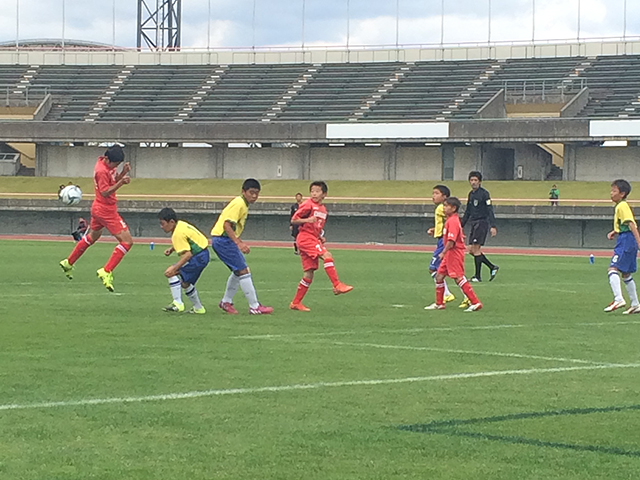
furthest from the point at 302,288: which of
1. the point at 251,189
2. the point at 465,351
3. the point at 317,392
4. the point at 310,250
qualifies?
the point at 317,392

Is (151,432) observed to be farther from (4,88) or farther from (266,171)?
(4,88)

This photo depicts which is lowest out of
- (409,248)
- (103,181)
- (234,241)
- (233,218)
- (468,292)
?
(409,248)

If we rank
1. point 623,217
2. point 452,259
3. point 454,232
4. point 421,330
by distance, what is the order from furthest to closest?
1. point 452,259
2. point 454,232
3. point 623,217
4. point 421,330

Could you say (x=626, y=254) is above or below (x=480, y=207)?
below

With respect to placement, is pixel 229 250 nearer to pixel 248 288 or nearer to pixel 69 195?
pixel 248 288

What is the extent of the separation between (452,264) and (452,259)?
10cm

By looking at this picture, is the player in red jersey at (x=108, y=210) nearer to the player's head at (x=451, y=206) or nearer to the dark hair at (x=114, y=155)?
the dark hair at (x=114, y=155)

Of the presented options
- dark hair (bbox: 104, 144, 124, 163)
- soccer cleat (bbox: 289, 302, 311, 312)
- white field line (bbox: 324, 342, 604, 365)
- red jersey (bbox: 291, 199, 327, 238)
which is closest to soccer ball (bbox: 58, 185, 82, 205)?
dark hair (bbox: 104, 144, 124, 163)

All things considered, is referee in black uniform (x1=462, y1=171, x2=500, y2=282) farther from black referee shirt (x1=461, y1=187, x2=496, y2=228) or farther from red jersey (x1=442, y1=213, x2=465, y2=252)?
red jersey (x1=442, y1=213, x2=465, y2=252)

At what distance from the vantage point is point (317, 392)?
8.91 m

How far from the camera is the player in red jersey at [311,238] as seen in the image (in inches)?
645

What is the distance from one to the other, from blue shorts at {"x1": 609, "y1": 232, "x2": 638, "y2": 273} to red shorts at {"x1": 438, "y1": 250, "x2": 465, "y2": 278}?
211 centimetres

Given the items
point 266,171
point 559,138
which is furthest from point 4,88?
point 559,138

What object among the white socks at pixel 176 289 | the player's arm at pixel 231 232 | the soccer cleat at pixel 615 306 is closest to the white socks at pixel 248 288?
the player's arm at pixel 231 232
